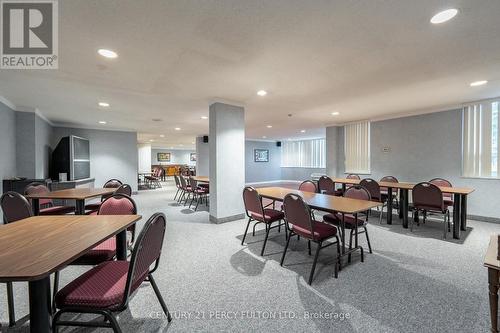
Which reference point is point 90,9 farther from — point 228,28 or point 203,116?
point 203,116

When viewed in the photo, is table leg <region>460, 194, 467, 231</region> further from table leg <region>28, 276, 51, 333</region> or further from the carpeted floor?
table leg <region>28, 276, 51, 333</region>

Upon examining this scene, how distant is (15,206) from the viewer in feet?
7.75

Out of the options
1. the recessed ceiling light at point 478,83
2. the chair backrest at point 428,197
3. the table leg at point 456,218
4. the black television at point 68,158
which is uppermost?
the recessed ceiling light at point 478,83

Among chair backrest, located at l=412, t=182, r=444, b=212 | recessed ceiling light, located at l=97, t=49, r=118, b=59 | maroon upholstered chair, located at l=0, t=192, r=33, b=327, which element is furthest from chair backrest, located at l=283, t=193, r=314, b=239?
maroon upholstered chair, located at l=0, t=192, r=33, b=327

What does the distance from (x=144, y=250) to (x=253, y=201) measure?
1807 millimetres

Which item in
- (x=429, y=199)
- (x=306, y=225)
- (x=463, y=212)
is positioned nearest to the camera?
(x=306, y=225)

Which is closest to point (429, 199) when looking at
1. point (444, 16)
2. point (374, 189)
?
point (374, 189)

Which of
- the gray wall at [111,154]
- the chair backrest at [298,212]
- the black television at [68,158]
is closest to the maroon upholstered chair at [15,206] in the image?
the chair backrest at [298,212]

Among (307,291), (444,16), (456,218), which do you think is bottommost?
(307,291)

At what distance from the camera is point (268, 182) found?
486 inches

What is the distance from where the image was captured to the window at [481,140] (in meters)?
4.25

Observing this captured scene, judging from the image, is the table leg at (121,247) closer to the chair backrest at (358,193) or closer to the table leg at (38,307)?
the table leg at (38,307)

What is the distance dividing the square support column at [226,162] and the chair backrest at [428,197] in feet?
10.3

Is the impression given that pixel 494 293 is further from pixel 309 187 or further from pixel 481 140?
pixel 481 140
